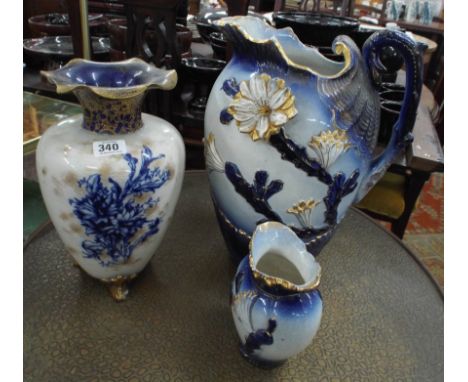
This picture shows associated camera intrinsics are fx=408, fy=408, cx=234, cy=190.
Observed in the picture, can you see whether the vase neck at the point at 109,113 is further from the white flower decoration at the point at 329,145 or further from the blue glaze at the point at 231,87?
the white flower decoration at the point at 329,145

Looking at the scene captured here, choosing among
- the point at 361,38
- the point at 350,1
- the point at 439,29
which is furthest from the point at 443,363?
the point at 439,29

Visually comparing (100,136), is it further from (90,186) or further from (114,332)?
(114,332)

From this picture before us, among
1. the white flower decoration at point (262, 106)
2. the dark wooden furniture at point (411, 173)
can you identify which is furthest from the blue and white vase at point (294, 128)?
the dark wooden furniture at point (411, 173)

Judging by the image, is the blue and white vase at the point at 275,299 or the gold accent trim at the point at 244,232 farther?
the gold accent trim at the point at 244,232

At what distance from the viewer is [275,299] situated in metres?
0.47

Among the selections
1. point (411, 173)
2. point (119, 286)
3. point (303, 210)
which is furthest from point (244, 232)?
point (411, 173)

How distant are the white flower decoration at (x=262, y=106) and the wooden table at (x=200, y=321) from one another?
29 cm

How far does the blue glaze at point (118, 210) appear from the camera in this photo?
52 cm

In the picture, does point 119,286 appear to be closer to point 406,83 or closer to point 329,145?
point 329,145

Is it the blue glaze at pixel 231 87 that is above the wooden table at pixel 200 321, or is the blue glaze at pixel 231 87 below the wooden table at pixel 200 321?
above

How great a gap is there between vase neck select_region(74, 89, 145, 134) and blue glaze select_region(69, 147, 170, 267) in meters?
0.05

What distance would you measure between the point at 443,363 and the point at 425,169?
0.57m

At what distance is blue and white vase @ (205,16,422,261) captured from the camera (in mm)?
527

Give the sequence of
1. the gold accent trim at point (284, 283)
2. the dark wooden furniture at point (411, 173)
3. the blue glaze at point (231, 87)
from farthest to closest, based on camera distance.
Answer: the dark wooden furniture at point (411, 173)
the blue glaze at point (231, 87)
the gold accent trim at point (284, 283)
